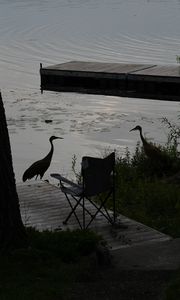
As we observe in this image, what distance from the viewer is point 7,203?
23.7ft

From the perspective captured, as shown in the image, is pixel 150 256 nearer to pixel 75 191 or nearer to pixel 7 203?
pixel 7 203

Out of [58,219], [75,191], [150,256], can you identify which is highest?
[75,191]

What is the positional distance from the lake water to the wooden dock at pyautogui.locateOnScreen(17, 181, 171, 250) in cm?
465

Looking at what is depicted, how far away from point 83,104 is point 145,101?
2.67 m

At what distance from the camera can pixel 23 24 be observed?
183ft

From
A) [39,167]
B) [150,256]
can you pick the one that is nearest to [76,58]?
[39,167]

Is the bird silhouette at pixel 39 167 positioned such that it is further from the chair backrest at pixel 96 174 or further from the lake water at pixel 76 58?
the chair backrest at pixel 96 174

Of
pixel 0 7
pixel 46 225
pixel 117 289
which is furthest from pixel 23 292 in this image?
pixel 0 7

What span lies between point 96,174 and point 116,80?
20.5 m

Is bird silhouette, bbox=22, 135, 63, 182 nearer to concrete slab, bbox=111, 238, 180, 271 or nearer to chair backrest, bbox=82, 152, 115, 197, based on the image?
chair backrest, bbox=82, 152, 115, 197

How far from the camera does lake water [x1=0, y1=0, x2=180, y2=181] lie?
1962 centimetres

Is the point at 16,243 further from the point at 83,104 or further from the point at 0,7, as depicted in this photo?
the point at 0,7

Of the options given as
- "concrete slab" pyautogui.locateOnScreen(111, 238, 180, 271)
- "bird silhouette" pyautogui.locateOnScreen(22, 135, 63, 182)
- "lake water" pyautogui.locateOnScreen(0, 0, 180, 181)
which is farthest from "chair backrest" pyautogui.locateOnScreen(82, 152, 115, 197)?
"lake water" pyautogui.locateOnScreen(0, 0, 180, 181)

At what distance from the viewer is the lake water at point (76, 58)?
64.4ft
